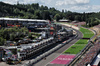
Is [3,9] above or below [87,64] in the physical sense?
above

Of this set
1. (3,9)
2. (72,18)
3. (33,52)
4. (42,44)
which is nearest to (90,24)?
(72,18)

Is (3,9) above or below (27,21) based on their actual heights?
above

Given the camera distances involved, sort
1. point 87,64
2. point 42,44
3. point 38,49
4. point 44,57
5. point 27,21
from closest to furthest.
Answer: point 87,64
point 44,57
point 38,49
point 42,44
point 27,21

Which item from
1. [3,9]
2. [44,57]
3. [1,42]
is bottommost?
[44,57]

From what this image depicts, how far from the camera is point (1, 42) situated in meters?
55.3

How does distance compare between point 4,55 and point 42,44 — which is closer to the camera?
point 4,55

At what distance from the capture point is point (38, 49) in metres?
54.1

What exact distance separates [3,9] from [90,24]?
69.1 meters

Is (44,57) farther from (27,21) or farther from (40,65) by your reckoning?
(27,21)

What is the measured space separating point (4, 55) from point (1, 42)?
37.5 ft

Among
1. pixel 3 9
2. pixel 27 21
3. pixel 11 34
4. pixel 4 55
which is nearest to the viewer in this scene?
pixel 4 55

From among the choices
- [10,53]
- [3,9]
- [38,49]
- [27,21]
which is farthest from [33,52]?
[3,9]

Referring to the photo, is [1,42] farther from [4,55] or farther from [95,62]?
[95,62]

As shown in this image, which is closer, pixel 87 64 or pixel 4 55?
pixel 87 64
